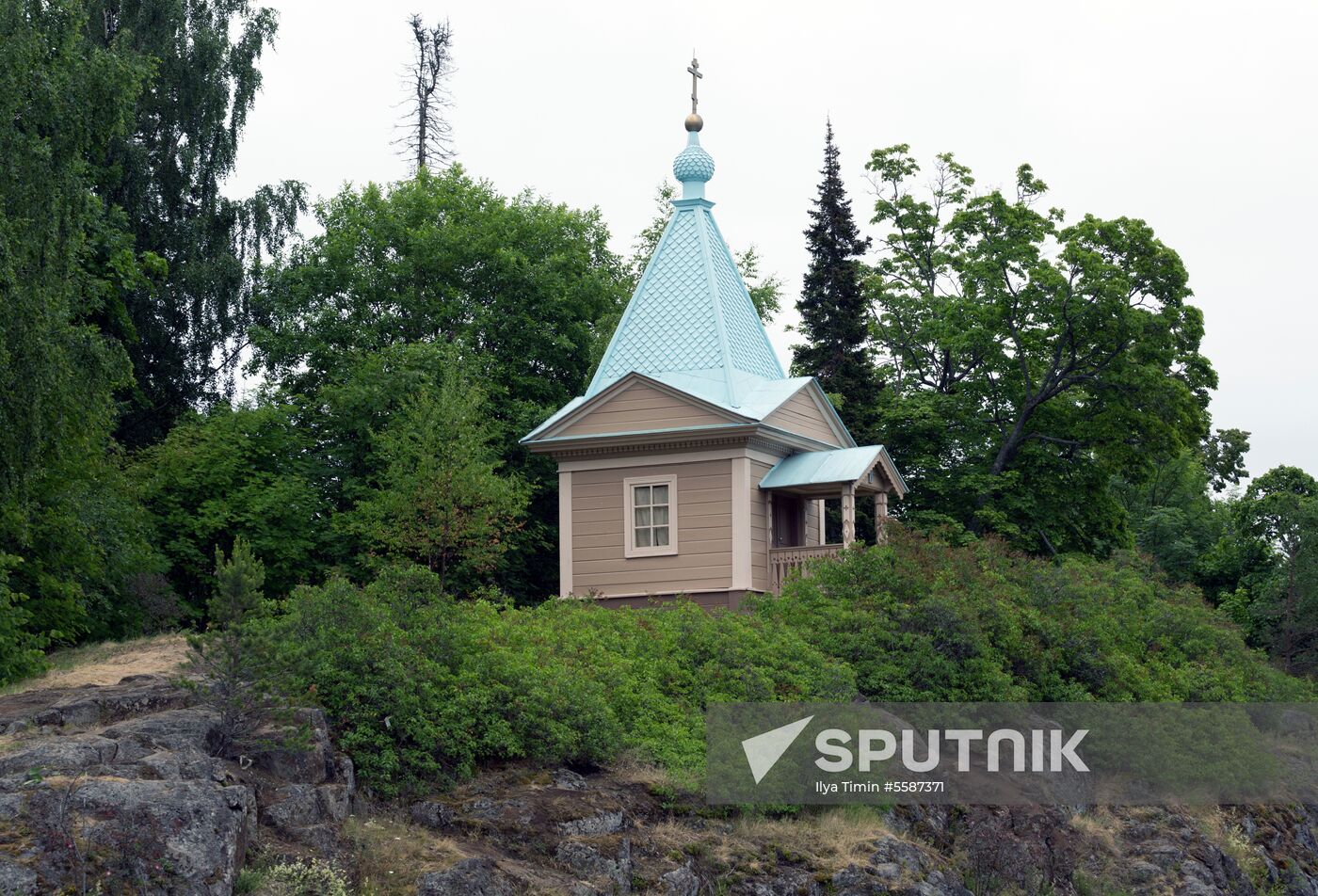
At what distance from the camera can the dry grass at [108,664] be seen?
1677cm

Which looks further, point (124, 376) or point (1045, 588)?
point (1045, 588)

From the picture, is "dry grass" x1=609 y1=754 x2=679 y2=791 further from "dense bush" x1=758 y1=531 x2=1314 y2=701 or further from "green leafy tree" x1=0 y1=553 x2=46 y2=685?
"green leafy tree" x1=0 y1=553 x2=46 y2=685

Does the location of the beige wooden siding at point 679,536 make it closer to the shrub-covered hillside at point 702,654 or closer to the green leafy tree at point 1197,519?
the shrub-covered hillside at point 702,654

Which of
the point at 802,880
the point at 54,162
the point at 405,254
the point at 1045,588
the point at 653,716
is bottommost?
the point at 802,880

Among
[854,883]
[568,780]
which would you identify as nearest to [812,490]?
[854,883]

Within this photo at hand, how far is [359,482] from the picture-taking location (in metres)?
33.1

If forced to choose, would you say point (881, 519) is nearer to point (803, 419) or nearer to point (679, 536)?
point (803, 419)

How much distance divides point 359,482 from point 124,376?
11.0 m

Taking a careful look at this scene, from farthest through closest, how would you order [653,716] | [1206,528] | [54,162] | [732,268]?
[1206,528] → [732,268] → [54,162] → [653,716]

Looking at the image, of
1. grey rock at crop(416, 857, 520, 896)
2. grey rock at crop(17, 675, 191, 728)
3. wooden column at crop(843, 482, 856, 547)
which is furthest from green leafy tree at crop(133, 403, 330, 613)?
grey rock at crop(416, 857, 520, 896)

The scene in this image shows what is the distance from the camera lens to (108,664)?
18422 millimetres

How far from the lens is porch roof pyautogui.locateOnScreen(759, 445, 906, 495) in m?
26.6

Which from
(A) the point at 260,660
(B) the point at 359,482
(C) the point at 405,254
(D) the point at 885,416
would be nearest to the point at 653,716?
(A) the point at 260,660

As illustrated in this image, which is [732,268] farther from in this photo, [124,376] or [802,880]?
[802,880]
